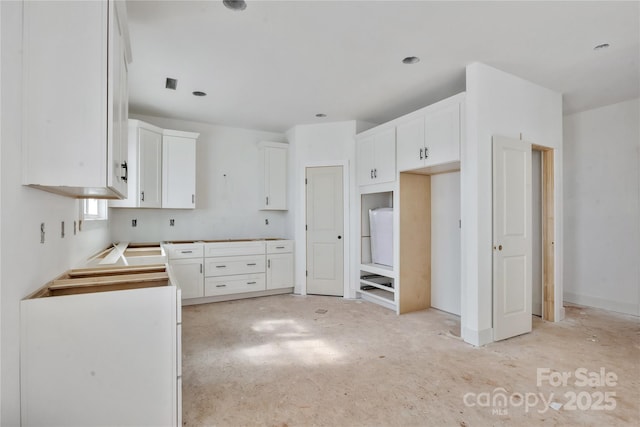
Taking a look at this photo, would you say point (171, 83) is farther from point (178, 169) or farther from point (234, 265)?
point (234, 265)

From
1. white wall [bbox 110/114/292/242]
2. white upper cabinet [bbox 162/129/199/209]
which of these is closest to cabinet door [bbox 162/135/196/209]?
white upper cabinet [bbox 162/129/199/209]

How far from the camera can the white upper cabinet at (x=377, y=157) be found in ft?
13.1

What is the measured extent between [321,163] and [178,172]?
1959 mm

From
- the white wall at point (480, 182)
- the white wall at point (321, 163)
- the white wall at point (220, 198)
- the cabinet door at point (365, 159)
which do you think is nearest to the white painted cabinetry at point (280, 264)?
the white wall at point (321, 163)

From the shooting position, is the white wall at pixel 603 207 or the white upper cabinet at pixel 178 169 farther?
the white upper cabinet at pixel 178 169

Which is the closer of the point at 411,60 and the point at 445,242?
the point at 411,60

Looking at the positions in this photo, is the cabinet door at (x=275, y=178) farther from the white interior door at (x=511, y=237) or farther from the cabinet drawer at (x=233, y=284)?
the white interior door at (x=511, y=237)

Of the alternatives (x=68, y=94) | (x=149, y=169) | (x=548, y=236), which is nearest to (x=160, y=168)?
(x=149, y=169)

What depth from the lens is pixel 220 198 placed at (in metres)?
5.01

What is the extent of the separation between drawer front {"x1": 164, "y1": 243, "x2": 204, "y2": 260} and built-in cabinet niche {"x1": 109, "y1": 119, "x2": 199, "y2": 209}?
0.54 m

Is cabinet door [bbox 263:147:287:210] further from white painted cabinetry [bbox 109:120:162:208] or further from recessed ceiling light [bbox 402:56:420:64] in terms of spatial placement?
recessed ceiling light [bbox 402:56:420:64]

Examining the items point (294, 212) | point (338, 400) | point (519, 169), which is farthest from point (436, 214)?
point (338, 400)

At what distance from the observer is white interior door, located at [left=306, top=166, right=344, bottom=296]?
474cm

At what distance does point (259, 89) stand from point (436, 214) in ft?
8.39
